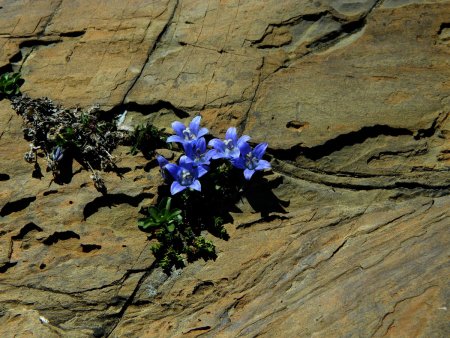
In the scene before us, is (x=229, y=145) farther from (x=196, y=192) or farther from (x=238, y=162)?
(x=196, y=192)

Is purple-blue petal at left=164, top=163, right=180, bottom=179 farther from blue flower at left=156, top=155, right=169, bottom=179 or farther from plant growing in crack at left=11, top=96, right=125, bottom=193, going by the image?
plant growing in crack at left=11, top=96, right=125, bottom=193

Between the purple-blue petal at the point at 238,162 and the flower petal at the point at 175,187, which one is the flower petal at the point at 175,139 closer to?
the flower petal at the point at 175,187

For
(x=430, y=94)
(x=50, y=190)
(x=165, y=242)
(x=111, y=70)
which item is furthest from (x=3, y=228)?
(x=430, y=94)

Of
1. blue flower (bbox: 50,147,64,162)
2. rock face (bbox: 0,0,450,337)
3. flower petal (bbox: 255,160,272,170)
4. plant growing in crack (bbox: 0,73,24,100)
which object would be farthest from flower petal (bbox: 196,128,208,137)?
plant growing in crack (bbox: 0,73,24,100)

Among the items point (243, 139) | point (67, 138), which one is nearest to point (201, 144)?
point (243, 139)

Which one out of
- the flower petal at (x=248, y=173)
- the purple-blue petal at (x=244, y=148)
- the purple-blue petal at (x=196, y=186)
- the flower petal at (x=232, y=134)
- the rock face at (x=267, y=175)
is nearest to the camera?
the rock face at (x=267, y=175)

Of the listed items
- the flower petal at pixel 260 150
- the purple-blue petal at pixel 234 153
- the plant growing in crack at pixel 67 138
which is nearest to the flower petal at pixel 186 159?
the purple-blue petal at pixel 234 153

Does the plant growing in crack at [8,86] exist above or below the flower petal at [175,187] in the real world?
above
